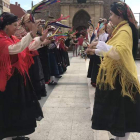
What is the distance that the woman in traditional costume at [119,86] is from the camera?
2.15 metres

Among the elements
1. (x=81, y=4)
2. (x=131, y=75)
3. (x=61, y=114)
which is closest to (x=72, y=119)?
(x=61, y=114)

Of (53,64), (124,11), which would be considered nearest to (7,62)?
(124,11)

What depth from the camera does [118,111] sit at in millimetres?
2203

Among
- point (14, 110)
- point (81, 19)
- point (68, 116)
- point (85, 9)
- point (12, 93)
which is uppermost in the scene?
point (85, 9)

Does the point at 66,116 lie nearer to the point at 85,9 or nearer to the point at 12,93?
the point at 12,93

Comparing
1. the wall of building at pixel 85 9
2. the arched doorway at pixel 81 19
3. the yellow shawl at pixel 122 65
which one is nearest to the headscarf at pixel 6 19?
the yellow shawl at pixel 122 65

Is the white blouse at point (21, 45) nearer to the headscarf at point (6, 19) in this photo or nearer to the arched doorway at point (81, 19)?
the headscarf at point (6, 19)

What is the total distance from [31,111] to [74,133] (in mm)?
847

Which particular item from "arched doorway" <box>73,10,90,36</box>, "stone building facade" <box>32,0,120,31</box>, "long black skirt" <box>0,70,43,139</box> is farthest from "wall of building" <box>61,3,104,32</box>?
"long black skirt" <box>0,70,43,139</box>

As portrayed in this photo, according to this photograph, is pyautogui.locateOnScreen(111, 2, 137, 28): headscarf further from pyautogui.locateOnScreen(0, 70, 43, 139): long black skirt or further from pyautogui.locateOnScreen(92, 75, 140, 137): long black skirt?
pyautogui.locateOnScreen(0, 70, 43, 139): long black skirt

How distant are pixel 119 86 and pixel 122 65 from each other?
0.24m

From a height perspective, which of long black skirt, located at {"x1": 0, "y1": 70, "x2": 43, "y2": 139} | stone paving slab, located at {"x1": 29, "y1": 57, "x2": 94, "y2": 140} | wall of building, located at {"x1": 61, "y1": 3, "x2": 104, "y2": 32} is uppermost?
wall of building, located at {"x1": 61, "y1": 3, "x2": 104, "y2": 32}

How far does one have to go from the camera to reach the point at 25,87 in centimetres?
249

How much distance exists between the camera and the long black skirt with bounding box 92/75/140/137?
219 centimetres
